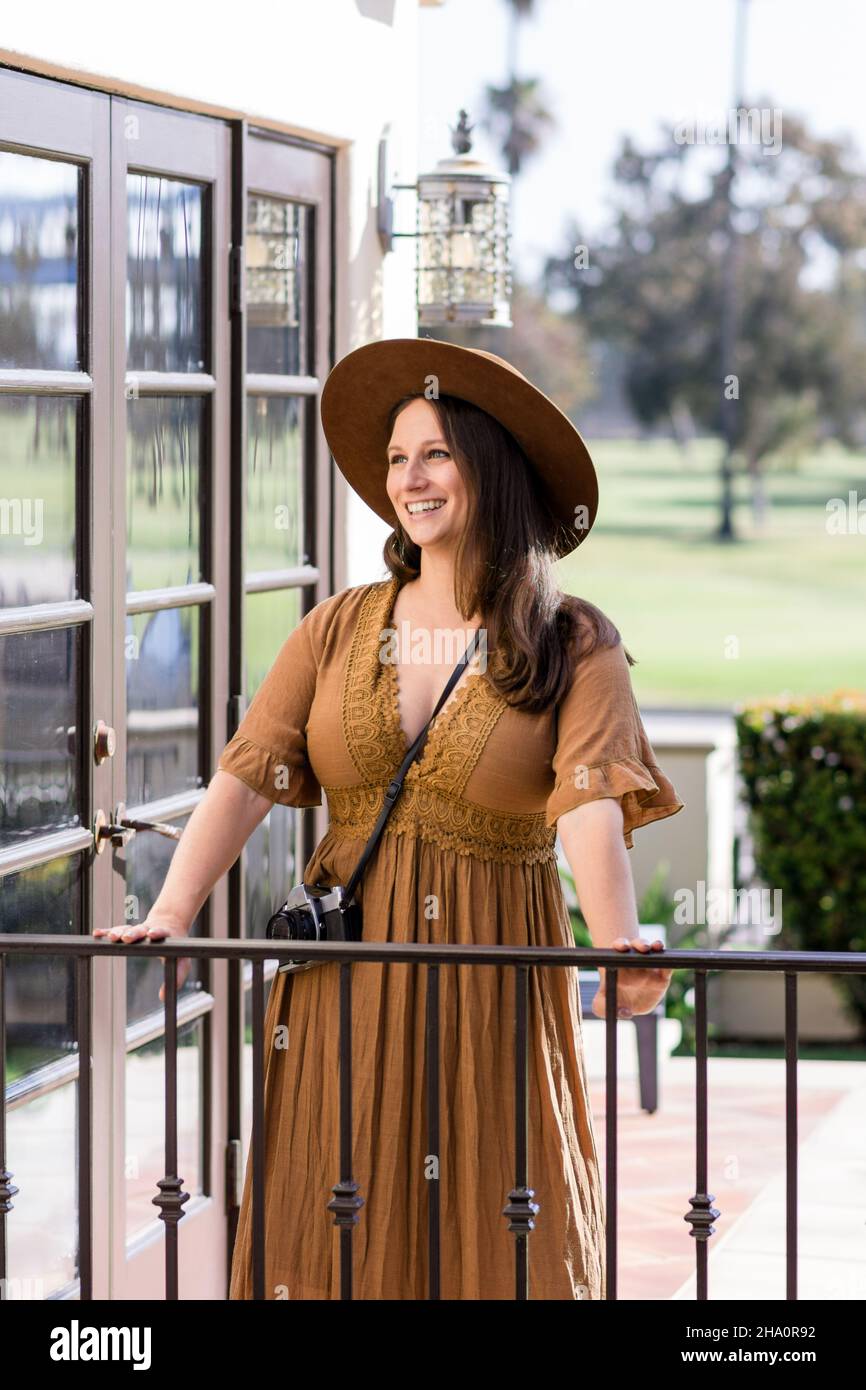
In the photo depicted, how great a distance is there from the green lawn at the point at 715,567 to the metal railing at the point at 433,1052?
3038cm

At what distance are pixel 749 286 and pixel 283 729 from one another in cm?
3127

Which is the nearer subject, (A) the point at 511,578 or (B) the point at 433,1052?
(B) the point at 433,1052

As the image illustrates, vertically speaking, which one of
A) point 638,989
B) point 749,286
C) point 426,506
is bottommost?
point 638,989

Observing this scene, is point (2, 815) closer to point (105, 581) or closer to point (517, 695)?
point (105, 581)

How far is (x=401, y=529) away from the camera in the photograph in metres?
3.29

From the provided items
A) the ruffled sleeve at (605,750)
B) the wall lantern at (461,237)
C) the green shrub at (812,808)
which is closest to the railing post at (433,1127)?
the ruffled sleeve at (605,750)

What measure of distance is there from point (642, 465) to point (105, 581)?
33.0 meters

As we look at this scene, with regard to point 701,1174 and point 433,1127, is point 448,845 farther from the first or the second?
point 701,1174

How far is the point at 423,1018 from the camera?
10.2ft

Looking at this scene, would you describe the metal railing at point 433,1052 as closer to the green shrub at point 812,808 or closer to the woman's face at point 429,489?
the woman's face at point 429,489

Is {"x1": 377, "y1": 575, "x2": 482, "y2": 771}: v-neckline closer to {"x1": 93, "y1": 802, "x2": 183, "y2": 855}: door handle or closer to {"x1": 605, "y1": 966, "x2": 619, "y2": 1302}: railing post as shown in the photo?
{"x1": 605, "y1": 966, "x2": 619, "y2": 1302}: railing post

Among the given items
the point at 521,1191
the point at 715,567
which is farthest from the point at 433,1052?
the point at 715,567

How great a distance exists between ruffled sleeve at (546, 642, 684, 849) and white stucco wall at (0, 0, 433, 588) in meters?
1.57
